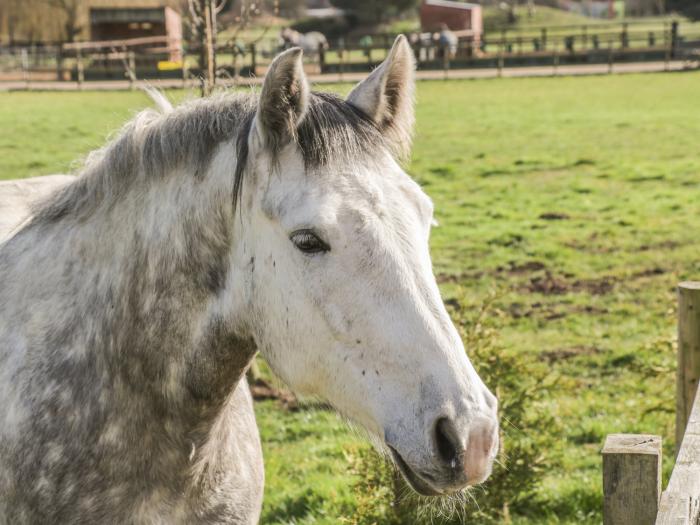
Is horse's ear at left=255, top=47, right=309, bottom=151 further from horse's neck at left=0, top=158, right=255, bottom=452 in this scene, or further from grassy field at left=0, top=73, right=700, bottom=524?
grassy field at left=0, top=73, right=700, bottom=524

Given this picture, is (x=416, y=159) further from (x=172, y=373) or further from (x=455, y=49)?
(x=455, y=49)

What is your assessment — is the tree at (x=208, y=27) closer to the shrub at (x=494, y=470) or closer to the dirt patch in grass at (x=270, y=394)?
the dirt patch in grass at (x=270, y=394)

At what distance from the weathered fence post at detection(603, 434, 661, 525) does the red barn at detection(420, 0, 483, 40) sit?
171ft

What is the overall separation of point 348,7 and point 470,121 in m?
42.2

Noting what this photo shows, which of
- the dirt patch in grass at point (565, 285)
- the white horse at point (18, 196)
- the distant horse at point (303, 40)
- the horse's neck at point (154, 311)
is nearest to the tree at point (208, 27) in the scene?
the white horse at point (18, 196)

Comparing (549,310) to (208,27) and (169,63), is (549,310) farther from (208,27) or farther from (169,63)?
(169,63)

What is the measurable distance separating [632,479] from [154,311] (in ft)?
4.66

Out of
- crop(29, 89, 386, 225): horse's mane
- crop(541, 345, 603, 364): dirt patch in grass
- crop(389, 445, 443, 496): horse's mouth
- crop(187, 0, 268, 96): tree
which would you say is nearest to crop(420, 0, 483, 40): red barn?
crop(541, 345, 603, 364): dirt patch in grass

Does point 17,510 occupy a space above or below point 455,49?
below

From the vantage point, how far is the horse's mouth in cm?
221

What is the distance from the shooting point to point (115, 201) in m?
2.74

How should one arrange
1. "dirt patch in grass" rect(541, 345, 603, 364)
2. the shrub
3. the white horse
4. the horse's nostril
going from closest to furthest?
the horse's nostril → the white horse → the shrub → "dirt patch in grass" rect(541, 345, 603, 364)

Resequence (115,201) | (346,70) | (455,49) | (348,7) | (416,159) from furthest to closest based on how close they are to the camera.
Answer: (348,7)
(455,49)
(346,70)
(416,159)
(115,201)

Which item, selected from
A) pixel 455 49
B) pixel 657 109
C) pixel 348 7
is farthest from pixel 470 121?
pixel 348 7
